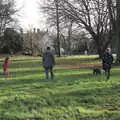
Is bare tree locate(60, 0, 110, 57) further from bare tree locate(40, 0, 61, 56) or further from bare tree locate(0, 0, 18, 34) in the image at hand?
bare tree locate(0, 0, 18, 34)

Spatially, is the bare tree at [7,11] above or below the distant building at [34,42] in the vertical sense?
above

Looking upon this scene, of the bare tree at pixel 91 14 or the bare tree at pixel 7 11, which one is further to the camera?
the bare tree at pixel 7 11

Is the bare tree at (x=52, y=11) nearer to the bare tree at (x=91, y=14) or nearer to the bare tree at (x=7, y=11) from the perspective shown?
the bare tree at (x=91, y=14)

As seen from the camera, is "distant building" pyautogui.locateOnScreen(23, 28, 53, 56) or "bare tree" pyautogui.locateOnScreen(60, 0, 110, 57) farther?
"distant building" pyautogui.locateOnScreen(23, 28, 53, 56)

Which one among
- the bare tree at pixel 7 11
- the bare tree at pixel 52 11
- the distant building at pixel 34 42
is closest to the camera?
the bare tree at pixel 52 11

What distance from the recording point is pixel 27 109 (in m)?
11.4

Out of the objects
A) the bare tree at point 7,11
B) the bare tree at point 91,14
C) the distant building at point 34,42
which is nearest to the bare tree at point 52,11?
the bare tree at point 91,14

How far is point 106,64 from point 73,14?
30902 mm

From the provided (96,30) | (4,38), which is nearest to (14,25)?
(4,38)

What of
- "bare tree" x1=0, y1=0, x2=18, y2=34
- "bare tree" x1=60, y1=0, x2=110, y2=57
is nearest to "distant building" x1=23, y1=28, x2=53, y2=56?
"bare tree" x1=0, y1=0, x2=18, y2=34

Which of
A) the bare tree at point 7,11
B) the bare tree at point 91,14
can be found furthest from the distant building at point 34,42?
the bare tree at point 91,14

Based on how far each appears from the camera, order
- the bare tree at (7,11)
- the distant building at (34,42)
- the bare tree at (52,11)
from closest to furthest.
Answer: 1. the bare tree at (52,11)
2. the bare tree at (7,11)
3. the distant building at (34,42)

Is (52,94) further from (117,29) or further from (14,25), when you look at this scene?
(14,25)

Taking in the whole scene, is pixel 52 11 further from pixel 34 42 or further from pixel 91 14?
pixel 34 42
